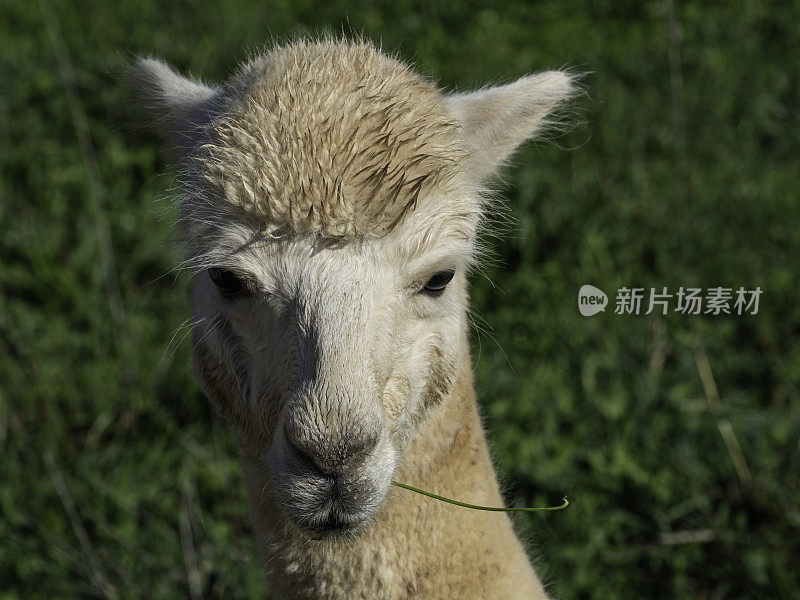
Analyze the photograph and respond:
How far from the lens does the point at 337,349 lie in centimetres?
198

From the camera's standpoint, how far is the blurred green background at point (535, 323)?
3693mm

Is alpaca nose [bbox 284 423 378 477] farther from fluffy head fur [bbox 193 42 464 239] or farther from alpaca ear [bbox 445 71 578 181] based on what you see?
alpaca ear [bbox 445 71 578 181]

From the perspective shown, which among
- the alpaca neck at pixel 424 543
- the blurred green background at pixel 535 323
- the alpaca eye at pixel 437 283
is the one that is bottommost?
the blurred green background at pixel 535 323

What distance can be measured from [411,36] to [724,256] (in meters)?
3.05

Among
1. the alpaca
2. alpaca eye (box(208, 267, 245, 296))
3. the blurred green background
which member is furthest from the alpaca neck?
the blurred green background

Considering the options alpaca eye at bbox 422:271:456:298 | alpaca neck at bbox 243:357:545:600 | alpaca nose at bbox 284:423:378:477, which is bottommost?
alpaca neck at bbox 243:357:545:600

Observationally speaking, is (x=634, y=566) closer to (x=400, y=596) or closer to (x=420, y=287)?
(x=400, y=596)

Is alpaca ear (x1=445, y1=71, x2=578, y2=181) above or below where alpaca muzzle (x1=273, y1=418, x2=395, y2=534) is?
above

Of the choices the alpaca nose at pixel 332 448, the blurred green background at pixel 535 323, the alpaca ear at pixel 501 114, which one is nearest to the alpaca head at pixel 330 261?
the alpaca nose at pixel 332 448

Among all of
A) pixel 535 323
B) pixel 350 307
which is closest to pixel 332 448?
pixel 350 307
